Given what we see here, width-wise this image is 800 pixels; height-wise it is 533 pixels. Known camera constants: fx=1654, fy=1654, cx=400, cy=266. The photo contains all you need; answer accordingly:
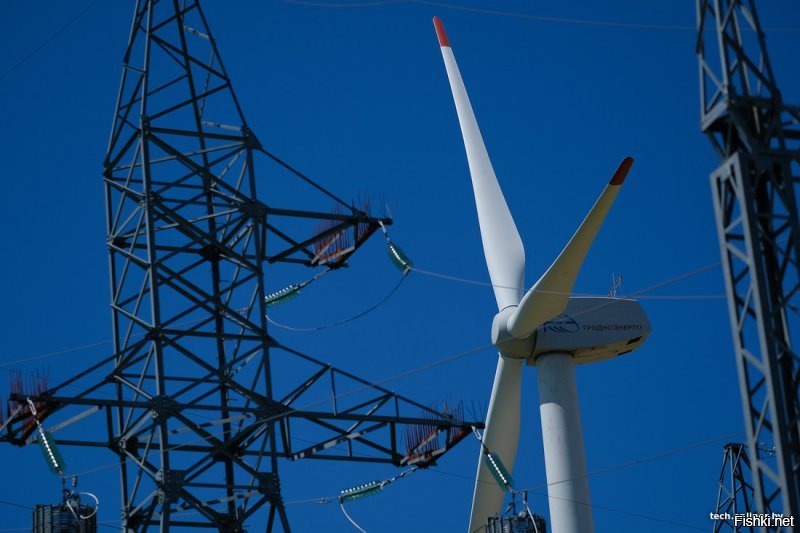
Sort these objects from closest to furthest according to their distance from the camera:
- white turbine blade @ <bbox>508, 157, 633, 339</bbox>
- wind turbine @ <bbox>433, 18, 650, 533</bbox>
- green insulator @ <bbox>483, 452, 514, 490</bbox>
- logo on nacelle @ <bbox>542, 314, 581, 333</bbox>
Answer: green insulator @ <bbox>483, 452, 514, 490</bbox> < white turbine blade @ <bbox>508, 157, 633, 339</bbox> < wind turbine @ <bbox>433, 18, 650, 533</bbox> < logo on nacelle @ <bbox>542, 314, 581, 333</bbox>

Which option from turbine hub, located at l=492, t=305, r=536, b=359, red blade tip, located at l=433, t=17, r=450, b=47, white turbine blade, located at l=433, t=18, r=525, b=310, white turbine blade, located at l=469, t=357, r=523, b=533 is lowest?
white turbine blade, located at l=469, t=357, r=523, b=533

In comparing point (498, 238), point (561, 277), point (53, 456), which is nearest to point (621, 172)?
point (561, 277)

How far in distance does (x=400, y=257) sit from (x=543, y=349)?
380 inches

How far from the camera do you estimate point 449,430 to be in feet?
144

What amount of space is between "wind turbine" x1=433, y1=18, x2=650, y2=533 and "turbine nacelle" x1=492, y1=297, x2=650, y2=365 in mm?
33

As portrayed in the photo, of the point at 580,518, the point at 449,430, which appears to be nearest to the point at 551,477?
the point at 580,518

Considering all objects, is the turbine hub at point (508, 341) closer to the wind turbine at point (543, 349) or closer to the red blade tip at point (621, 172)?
the wind turbine at point (543, 349)

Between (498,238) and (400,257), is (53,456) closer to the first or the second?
(400,257)

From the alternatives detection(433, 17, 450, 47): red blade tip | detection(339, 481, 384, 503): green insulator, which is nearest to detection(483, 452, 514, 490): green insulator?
detection(339, 481, 384, 503): green insulator

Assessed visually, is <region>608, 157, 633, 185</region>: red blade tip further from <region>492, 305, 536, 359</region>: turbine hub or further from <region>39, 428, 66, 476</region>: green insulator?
<region>39, 428, 66, 476</region>: green insulator

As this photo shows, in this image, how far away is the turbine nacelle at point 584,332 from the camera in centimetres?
5381

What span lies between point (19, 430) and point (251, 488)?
5938mm

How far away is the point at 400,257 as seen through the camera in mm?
46031

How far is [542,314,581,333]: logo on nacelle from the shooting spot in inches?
2134
